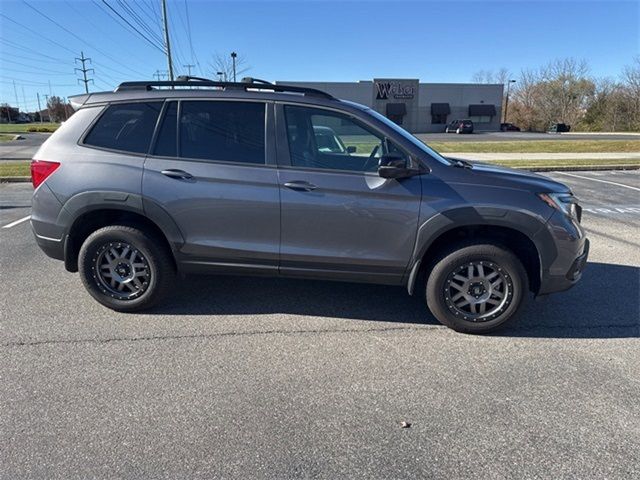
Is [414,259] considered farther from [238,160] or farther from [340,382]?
[238,160]

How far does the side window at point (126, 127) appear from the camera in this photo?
146 inches

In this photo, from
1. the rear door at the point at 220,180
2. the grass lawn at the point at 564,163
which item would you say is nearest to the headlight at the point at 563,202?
the rear door at the point at 220,180

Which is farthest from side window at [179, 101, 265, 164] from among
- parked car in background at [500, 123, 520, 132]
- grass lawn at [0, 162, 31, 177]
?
parked car in background at [500, 123, 520, 132]

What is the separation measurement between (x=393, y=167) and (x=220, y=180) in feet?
4.60

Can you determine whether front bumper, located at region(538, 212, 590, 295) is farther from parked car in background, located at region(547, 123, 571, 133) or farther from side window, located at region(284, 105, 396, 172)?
parked car in background, located at region(547, 123, 571, 133)

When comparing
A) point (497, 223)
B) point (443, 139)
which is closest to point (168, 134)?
A: point (497, 223)

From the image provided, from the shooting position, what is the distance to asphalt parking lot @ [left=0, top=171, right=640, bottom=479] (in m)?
2.23

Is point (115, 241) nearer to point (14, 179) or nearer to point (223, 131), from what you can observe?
point (223, 131)

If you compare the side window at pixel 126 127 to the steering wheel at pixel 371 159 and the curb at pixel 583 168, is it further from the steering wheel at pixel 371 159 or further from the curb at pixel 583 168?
the curb at pixel 583 168

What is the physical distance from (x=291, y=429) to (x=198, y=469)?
21.2 inches

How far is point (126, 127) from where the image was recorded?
3.77 m

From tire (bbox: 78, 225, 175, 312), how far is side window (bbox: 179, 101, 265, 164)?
34.1 inches

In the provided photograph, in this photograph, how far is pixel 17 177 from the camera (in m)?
11.9

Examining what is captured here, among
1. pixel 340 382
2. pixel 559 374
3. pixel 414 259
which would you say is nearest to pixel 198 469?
pixel 340 382
